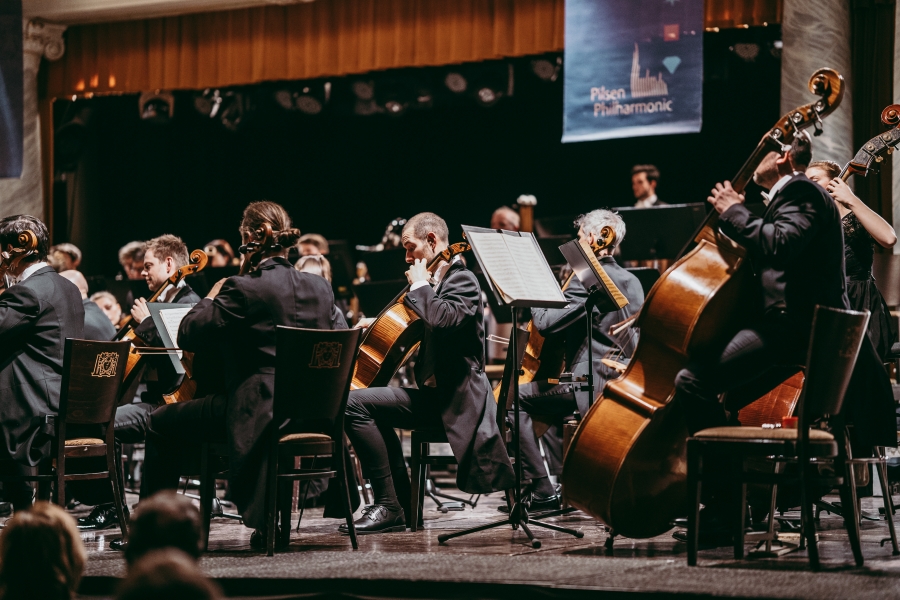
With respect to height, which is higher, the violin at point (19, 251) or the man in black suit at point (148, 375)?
the violin at point (19, 251)

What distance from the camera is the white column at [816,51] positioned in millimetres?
6660

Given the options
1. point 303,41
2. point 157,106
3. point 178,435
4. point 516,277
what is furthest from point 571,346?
point 157,106

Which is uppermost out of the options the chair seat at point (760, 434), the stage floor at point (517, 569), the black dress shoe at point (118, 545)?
the chair seat at point (760, 434)

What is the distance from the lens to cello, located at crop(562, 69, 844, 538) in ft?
11.2

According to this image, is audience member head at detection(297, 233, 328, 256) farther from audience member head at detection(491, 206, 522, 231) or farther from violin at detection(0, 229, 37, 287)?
violin at detection(0, 229, 37, 287)

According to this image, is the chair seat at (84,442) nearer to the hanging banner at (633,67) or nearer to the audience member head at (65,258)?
the audience member head at (65,258)

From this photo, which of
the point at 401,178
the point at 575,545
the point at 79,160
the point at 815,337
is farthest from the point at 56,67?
the point at 815,337

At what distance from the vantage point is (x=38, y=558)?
2.21 metres

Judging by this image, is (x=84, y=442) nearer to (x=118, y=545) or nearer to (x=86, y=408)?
(x=86, y=408)

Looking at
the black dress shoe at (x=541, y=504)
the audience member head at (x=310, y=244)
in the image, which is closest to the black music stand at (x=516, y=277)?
the black dress shoe at (x=541, y=504)

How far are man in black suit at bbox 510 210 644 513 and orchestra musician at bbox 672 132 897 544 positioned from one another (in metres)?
1.58

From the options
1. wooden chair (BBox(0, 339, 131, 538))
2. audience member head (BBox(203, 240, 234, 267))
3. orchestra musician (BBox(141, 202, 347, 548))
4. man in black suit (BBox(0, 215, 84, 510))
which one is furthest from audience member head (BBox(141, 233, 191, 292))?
audience member head (BBox(203, 240, 234, 267))

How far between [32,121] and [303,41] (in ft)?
9.48

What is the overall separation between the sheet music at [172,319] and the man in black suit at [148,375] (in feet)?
1.44
